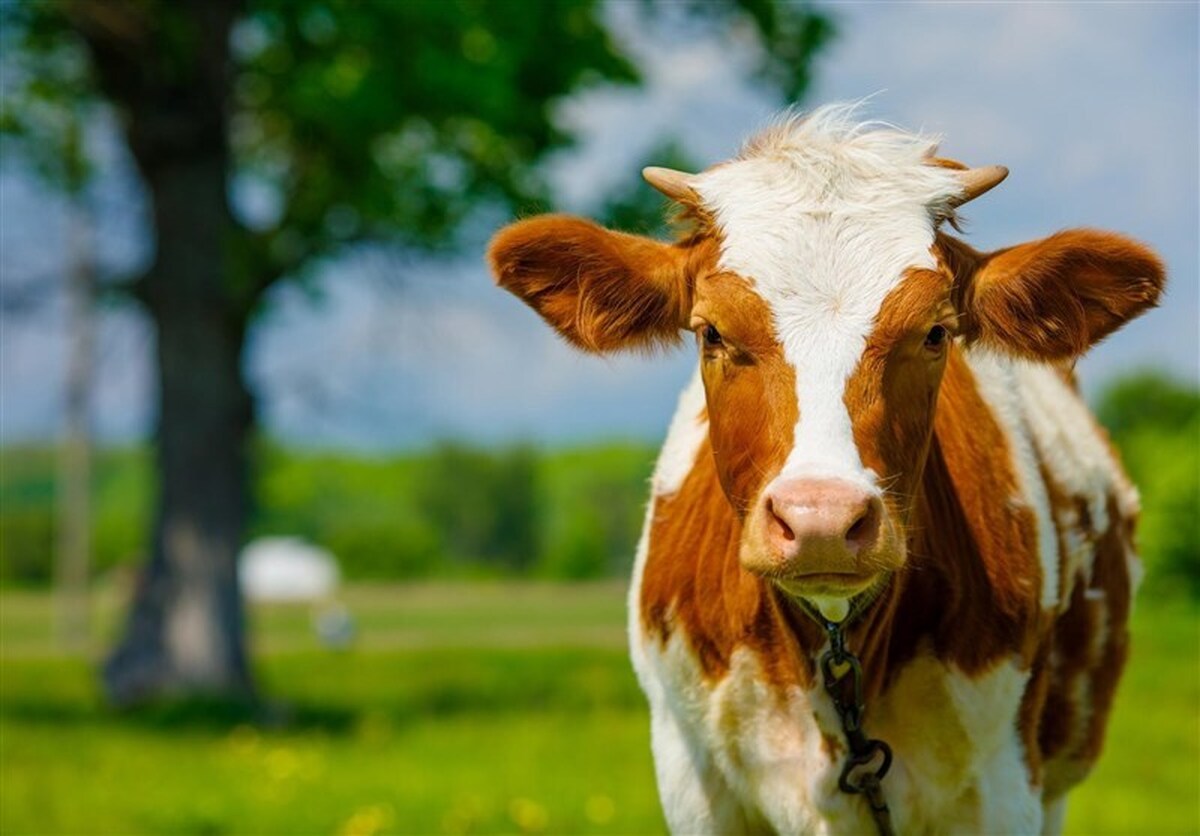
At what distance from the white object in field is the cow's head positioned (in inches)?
3380

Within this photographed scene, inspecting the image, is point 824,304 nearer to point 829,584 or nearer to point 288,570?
point 829,584

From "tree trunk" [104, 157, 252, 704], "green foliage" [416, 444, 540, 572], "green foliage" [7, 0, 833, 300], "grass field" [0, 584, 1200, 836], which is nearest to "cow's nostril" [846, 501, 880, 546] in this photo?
"grass field" [0, 584, 1200, 836]

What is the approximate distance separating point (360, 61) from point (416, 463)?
103 m

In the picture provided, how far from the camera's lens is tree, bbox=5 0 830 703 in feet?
45.3

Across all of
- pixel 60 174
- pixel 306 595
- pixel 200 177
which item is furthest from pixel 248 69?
pixel 306 595

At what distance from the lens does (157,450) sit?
47.9 ft

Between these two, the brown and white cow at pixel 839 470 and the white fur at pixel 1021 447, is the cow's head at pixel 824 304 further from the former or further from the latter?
the white fur at pixel 1021 447

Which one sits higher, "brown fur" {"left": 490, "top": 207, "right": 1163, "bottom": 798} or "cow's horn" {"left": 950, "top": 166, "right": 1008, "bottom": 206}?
"cow's horn" {"left": 950, "top": 166, "right": 1008, "bottom": 206}

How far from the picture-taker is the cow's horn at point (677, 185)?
3982 mm

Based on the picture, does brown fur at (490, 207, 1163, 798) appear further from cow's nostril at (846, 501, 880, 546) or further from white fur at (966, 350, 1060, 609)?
cow's nostril at (846, 501, 880, 546)

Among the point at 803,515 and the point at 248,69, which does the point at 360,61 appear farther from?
the point at 803,515

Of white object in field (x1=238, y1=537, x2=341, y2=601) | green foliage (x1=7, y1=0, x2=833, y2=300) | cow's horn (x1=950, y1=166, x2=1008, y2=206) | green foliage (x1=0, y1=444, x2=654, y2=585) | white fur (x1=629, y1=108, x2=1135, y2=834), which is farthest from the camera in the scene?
white object in field (x1=238, y1=537, x2=341, y2=601)

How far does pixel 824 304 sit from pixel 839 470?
468mm

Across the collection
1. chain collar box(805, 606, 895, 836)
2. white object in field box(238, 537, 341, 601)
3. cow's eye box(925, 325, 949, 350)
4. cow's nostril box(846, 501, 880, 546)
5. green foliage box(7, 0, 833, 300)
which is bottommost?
white object in field box(238, 537, 341, 601)
